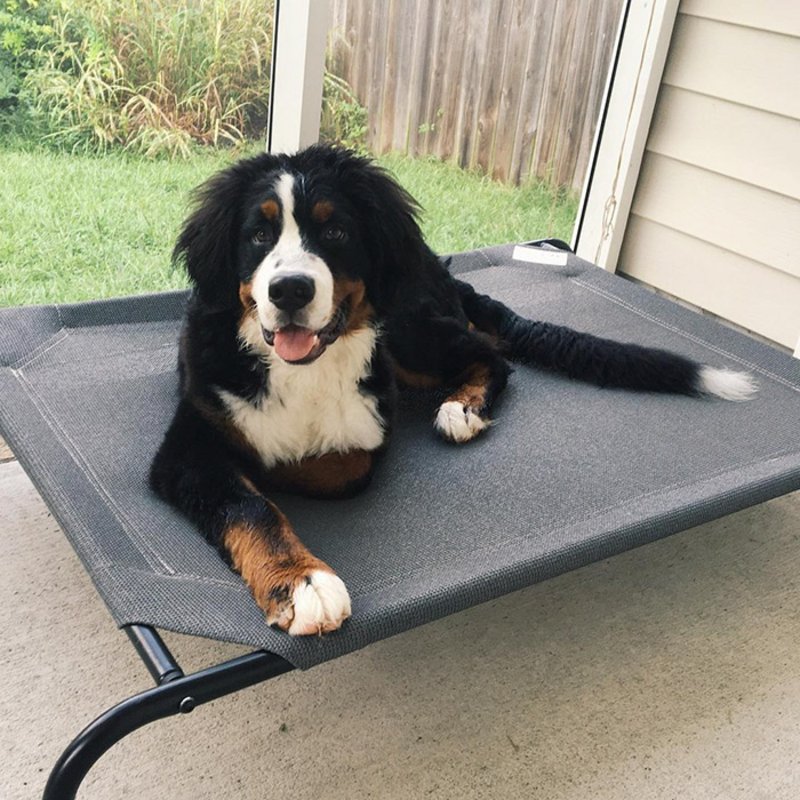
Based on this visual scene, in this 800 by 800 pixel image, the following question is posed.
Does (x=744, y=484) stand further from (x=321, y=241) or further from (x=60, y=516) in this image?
(x=60, y=516)

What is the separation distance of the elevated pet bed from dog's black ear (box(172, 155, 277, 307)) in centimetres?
41

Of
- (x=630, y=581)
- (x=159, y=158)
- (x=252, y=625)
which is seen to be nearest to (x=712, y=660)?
(x=630, y=581)

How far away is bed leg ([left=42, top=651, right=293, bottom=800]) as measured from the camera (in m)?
1.36

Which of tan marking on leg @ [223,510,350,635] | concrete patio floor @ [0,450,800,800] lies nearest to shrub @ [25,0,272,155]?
concrete patio floor @ [0,450,800,800]

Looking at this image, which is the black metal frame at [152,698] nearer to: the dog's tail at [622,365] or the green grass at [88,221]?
the dog's tail at [622,365]

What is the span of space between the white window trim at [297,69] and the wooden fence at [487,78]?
0.50m

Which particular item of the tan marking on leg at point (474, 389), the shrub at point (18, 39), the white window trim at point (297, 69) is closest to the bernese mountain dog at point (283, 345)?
the tan marking on leg at point (474, 389)

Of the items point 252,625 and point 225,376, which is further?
point 225,376

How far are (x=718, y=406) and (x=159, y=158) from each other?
6.91 ft

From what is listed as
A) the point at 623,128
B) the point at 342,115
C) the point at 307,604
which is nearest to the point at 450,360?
the point at 307,604

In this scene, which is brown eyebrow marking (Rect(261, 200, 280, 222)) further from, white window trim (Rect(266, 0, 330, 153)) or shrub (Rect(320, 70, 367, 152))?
shrub (Rect(320, 70, 367, 152))

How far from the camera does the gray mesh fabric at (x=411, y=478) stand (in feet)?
5.32

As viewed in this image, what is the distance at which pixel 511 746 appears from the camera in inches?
73.6

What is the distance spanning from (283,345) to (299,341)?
0.03m
